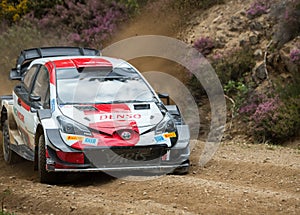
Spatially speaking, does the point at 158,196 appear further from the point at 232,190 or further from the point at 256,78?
the point at 256,78

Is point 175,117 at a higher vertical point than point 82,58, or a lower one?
lower

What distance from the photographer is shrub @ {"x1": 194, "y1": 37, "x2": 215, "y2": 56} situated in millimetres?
17822

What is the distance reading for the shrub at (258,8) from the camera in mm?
17984

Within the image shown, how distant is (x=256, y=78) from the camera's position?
15680mm

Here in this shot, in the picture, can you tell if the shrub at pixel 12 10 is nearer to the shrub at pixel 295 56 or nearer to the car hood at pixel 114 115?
the shrub at pixel 295 56

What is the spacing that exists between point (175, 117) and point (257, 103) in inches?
230

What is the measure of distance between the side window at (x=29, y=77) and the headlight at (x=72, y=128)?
191 centimetres

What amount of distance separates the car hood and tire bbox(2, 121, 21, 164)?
2.51m

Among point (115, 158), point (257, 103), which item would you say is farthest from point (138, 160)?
point (257, 103)

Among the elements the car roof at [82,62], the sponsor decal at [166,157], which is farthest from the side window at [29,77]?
the sponsor decal at [166,157]

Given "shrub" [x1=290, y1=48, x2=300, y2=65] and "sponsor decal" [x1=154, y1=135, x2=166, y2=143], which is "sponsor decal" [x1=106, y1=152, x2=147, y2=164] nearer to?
"sponsor decal" [x1=154, y1=135, x2=166, y2=143]

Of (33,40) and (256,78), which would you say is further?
(33,40)

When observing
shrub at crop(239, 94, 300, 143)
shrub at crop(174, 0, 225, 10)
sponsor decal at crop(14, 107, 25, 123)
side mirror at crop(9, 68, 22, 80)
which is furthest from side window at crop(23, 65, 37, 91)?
shrub at crop(174, 0, 225, 10)

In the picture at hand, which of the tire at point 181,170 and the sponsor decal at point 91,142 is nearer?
the sponsor decal at point 91,142
